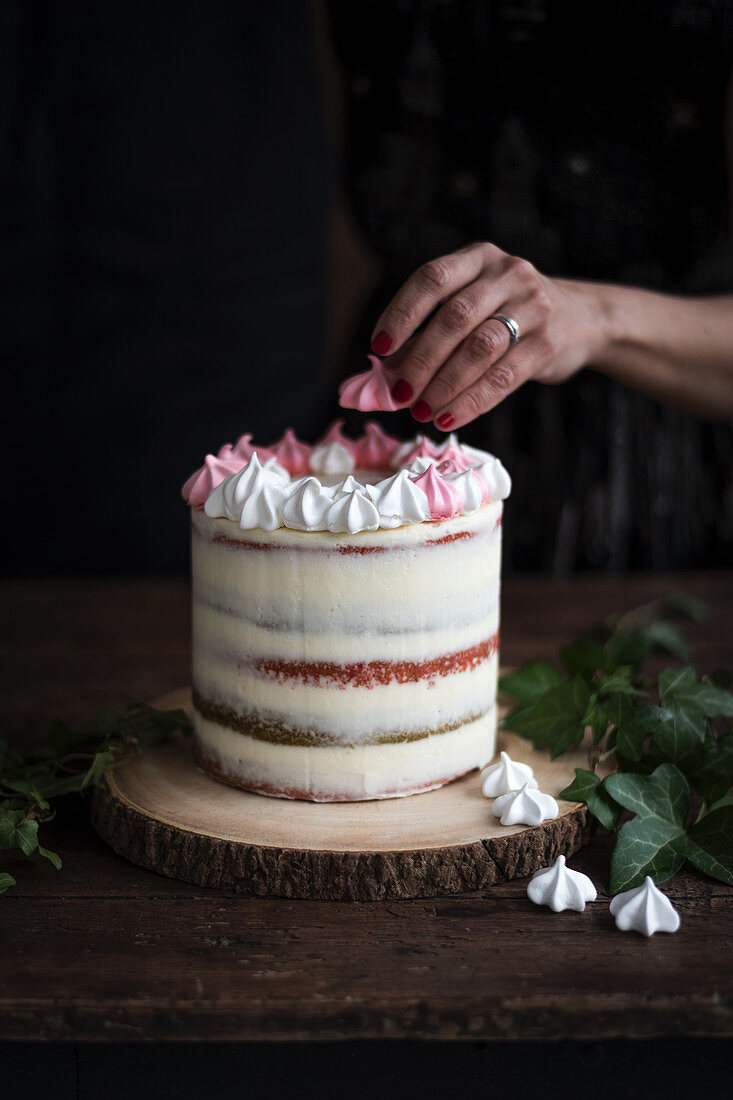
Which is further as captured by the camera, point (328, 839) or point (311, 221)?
point (311, 221)

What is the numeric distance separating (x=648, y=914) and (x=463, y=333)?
0.69 meters

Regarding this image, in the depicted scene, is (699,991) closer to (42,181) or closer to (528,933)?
(528,933)

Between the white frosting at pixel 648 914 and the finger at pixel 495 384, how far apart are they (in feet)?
1.85

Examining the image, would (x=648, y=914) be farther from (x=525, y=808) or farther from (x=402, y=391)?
(x=402, y=391)

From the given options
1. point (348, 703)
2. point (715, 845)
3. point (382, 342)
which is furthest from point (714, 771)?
point (382, 342)

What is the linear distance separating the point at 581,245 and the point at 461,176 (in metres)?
0.32

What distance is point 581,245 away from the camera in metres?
2.48

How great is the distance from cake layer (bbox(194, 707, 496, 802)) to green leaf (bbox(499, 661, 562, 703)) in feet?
0.68

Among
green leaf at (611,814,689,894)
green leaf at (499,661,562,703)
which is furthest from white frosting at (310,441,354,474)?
green leaf at (611,814,689,894)

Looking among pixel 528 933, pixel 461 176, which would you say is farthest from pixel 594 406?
pixel 528 933

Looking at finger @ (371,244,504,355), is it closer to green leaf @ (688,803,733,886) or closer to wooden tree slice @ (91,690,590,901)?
wooden tree slice @ (91,690,590,901)

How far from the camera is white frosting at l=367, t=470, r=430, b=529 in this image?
118cm

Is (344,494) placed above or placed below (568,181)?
below

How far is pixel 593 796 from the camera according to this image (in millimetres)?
1212
